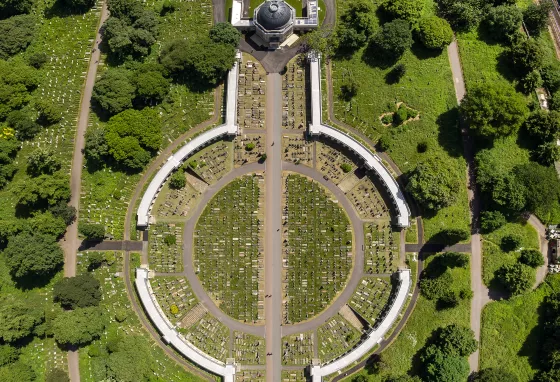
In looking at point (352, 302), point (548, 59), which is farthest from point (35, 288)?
point (548, 59)

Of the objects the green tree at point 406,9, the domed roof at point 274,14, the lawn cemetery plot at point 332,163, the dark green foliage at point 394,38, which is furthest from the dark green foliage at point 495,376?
the domed roof at point 274,14

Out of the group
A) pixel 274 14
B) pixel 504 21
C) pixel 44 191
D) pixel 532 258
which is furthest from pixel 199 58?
pixel 532 258

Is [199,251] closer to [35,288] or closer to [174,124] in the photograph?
[174,124]

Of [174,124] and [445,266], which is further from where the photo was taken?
[174,124]

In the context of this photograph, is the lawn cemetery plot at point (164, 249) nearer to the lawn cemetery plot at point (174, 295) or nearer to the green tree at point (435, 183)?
the lawn cemetery plot at point (174, 295)

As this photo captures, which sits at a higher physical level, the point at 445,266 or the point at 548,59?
the point at 548,59

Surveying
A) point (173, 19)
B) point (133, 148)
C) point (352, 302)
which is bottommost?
point (352, 302)
